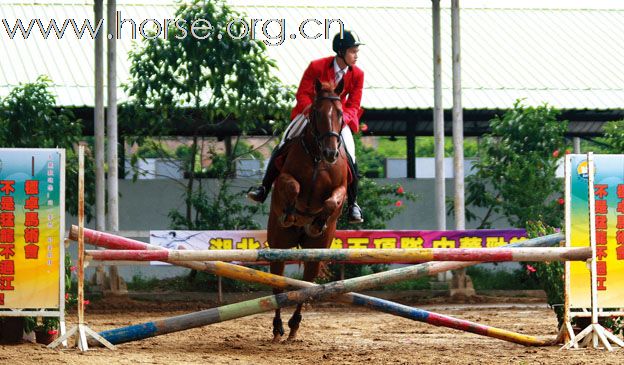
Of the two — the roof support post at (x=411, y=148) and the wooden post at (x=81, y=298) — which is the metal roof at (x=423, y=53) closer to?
the roof support post at (x=411, y=148)

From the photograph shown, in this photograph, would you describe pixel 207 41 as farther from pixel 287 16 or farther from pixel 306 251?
pixel 306 251

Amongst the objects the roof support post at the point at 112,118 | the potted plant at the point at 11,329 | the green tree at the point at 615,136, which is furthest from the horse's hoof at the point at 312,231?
the green tree at the point at 615,136

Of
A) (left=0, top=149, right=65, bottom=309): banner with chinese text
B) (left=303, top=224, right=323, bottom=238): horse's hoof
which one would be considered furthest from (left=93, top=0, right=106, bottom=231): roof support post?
(left=0, top=149, right=65, bottom=309): banner with chinese text

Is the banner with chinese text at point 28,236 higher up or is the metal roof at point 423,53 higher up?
the metal roof at point 423,53

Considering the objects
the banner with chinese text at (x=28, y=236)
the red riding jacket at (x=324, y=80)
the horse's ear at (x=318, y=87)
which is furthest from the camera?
the red riding jacket at (x=324, y=80)

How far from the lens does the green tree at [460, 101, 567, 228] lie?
16.6 m

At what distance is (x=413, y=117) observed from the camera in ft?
61.2

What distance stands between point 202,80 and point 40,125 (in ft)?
7.95

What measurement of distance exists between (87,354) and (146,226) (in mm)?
9885

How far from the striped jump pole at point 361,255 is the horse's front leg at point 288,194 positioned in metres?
1.01

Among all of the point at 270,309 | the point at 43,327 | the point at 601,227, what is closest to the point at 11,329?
the point at 43,327

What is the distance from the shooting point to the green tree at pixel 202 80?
16.2 meters

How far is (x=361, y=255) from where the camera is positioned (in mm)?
7980

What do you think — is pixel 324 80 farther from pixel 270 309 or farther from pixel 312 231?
pixel 270 309
